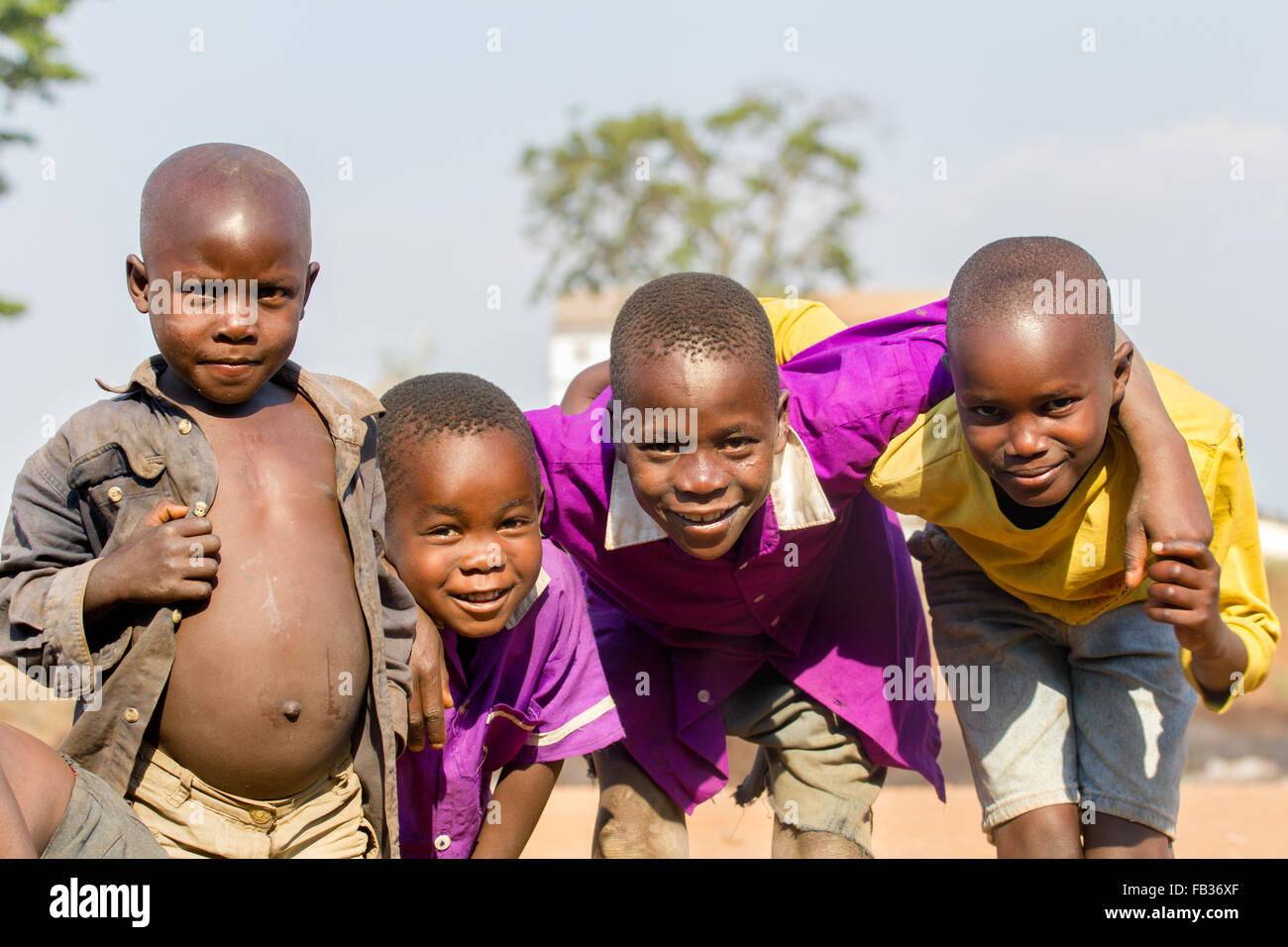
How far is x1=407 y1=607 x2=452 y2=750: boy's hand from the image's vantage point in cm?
279

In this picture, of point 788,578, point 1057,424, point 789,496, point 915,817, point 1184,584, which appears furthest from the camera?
point 915,817

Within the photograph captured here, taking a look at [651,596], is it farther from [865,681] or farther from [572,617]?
[865,681]

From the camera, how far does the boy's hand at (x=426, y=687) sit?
110 inches

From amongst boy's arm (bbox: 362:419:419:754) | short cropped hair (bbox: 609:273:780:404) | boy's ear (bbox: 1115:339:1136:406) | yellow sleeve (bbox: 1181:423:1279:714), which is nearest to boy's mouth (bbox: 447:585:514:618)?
boy's arm (bbox: 362:419:419:754)

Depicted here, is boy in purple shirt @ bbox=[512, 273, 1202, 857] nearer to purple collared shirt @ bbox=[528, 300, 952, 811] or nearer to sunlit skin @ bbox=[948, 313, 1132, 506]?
purple collared shirt @ bbox=[528, 300, 952, 811]

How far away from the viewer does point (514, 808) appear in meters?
3.25

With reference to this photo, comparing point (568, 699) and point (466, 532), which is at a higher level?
point (466, 532)

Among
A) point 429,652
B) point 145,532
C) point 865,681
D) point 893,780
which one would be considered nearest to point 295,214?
point 145,532

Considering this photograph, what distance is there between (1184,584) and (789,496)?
950mm

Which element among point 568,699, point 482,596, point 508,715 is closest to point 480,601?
point 482,596

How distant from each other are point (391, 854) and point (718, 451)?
3.82 ft

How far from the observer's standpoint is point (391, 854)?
2.77m

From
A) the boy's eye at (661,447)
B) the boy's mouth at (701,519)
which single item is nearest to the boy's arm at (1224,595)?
the boy's mouth at (701,519)

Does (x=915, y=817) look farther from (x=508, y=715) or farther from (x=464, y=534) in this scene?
(x=464, y=534)
